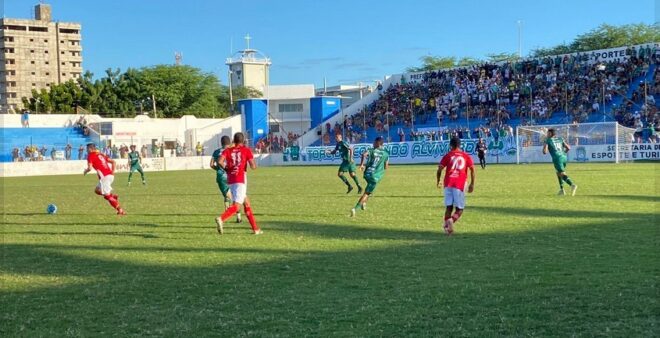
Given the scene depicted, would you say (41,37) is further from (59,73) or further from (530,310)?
(530,310)

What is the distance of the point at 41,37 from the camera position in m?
142

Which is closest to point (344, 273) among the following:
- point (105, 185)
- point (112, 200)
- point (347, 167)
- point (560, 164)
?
point (112, 200)

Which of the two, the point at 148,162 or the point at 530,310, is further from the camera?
the point at 148,162

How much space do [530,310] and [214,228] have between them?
28.4 feet

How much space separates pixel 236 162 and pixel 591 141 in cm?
3283

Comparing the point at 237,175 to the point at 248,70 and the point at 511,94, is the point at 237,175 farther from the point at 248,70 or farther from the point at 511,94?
the point at 248,70

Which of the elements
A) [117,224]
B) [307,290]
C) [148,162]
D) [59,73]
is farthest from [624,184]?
[59,73]

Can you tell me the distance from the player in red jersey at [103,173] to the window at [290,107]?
7314 centimetres

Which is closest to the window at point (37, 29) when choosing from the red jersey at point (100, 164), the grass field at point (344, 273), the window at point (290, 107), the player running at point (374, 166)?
the window at point (290, 107)

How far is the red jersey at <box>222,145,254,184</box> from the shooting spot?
1309 cm

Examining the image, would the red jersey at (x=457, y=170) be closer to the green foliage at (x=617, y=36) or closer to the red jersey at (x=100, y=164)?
the red jersey at (x=100, y=164)

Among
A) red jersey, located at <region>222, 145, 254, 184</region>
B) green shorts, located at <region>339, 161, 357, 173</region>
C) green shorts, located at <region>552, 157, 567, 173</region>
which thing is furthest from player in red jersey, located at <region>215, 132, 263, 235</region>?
green shorts, located at <region>339, 161, 357, 173</region>

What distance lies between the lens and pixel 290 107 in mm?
91438

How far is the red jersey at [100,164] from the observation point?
58.1 ft
